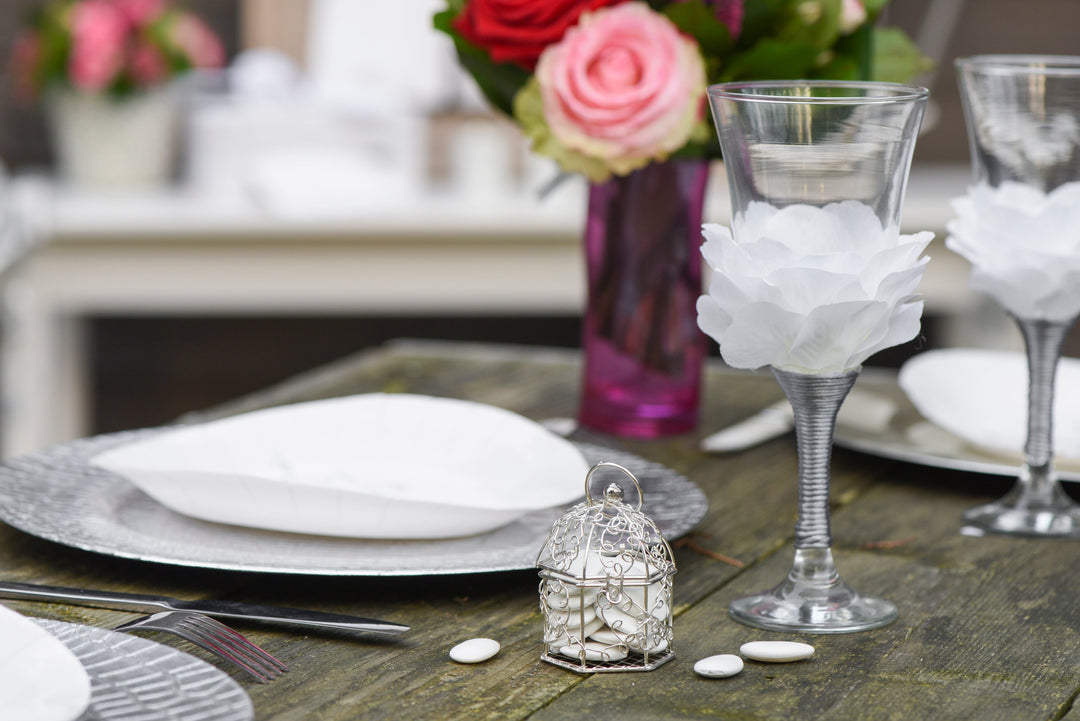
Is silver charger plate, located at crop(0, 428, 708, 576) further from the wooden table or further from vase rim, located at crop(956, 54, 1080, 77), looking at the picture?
vase rim, located at crop(956, 54, 1080, 77)

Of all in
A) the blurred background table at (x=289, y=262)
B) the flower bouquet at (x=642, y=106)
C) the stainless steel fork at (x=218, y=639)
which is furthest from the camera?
the blurred background table at (x=289, y=262)

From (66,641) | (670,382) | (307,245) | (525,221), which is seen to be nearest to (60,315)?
(307,245)

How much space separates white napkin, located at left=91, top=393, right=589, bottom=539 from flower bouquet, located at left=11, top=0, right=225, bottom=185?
5.94 feet

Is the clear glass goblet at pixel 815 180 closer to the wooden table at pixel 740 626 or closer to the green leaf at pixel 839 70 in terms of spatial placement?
the wooden table at pixel 740 626

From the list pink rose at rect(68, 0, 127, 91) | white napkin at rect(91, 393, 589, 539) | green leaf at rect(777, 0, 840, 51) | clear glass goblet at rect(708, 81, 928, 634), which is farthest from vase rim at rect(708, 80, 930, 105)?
pink rose at rect(68, 0, 127, 91)

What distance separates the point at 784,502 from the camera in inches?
32.5

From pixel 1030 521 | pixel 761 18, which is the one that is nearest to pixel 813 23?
pixel 761 18

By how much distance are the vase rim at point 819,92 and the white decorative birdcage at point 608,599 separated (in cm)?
17

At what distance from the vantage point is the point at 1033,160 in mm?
745

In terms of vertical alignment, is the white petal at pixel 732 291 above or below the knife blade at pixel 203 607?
above

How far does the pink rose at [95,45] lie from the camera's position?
7.73 ft

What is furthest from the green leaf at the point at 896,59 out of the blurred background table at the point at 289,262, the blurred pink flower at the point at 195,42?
the blurred pink flower at the point at 195,42

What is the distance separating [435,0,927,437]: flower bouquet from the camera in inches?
33.7

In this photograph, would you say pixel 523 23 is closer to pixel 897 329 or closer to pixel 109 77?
pixel 897 329
